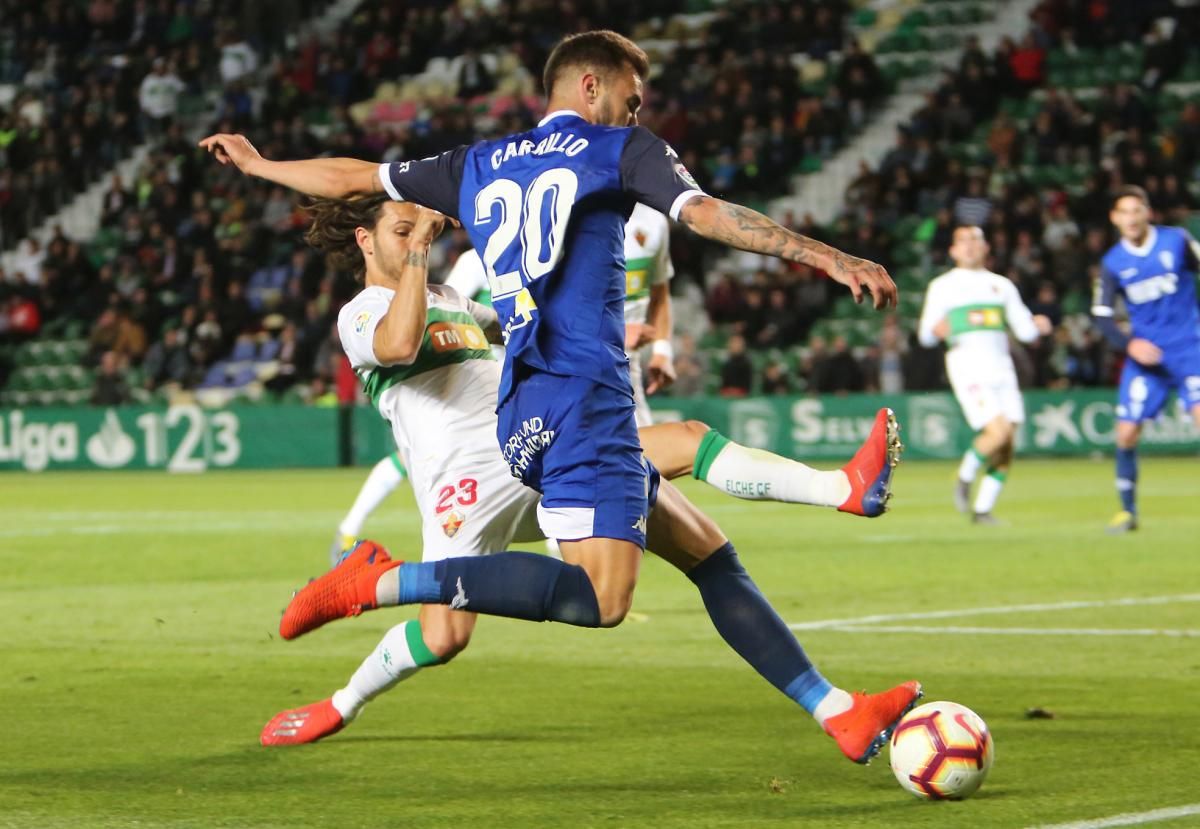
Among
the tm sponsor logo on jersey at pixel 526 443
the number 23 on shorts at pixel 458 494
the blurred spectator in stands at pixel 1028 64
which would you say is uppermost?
the blurred spectator in stands at pixel 1028 64

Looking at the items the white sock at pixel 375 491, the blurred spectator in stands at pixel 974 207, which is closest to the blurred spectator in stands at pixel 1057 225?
the blurred spectator in stands at pixel 974 207

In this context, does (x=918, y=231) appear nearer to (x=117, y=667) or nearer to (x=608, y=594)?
(x=117, y=667)

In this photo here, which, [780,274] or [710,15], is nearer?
[780,274]

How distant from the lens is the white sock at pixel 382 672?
634 cm

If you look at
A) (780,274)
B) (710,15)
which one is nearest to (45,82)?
(710,15)

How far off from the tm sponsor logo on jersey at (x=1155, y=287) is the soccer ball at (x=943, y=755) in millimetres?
9993

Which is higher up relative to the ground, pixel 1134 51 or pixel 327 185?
pixel 1134 51

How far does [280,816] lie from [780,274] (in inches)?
917

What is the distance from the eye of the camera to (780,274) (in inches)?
1105

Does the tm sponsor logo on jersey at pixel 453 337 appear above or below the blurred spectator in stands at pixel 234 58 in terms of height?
below

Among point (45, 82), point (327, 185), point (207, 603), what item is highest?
point (45, 82)

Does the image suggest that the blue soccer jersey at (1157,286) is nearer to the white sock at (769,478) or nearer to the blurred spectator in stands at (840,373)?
the white sock at (769,478)

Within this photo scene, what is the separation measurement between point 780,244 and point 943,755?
1.45m

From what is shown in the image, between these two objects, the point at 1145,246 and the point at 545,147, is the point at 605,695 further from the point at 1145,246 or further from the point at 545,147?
the point at 1145,246
